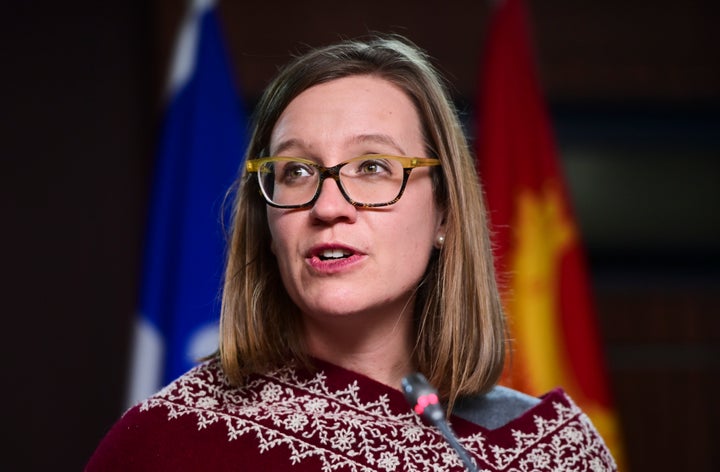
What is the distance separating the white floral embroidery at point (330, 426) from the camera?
4.87 ft

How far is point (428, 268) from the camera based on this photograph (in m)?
1.72

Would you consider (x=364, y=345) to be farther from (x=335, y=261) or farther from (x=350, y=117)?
(x=350, y=117)

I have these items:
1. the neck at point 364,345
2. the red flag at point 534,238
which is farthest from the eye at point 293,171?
the red flag at point 534,238

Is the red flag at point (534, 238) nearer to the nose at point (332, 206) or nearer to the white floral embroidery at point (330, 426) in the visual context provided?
the white floral embroidery at point (330, 426)

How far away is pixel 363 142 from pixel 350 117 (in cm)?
5

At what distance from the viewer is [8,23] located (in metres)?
3.44

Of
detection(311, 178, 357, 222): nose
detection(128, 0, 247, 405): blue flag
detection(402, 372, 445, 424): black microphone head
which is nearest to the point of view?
detection(402, 372, 445, 424): black microphone head

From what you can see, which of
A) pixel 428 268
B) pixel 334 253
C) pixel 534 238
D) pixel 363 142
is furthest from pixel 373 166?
pixel 534 238

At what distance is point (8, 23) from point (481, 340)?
8.26 ft

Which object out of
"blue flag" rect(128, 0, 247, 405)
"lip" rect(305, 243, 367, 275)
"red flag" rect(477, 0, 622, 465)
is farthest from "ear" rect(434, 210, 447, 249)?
"red flag" rect(477, 0, 622, 465)

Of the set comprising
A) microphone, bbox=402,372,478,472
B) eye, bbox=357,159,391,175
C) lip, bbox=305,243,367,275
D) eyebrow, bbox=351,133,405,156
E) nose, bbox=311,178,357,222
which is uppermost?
eyebrow, bbox=351,133,405,156

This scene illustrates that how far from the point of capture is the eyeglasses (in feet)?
4.87

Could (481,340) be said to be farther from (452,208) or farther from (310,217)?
(310,217)

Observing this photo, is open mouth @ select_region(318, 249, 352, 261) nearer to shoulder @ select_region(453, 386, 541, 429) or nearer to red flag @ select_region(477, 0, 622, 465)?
shoulder @ select_region(453, 386, 541, 429)
